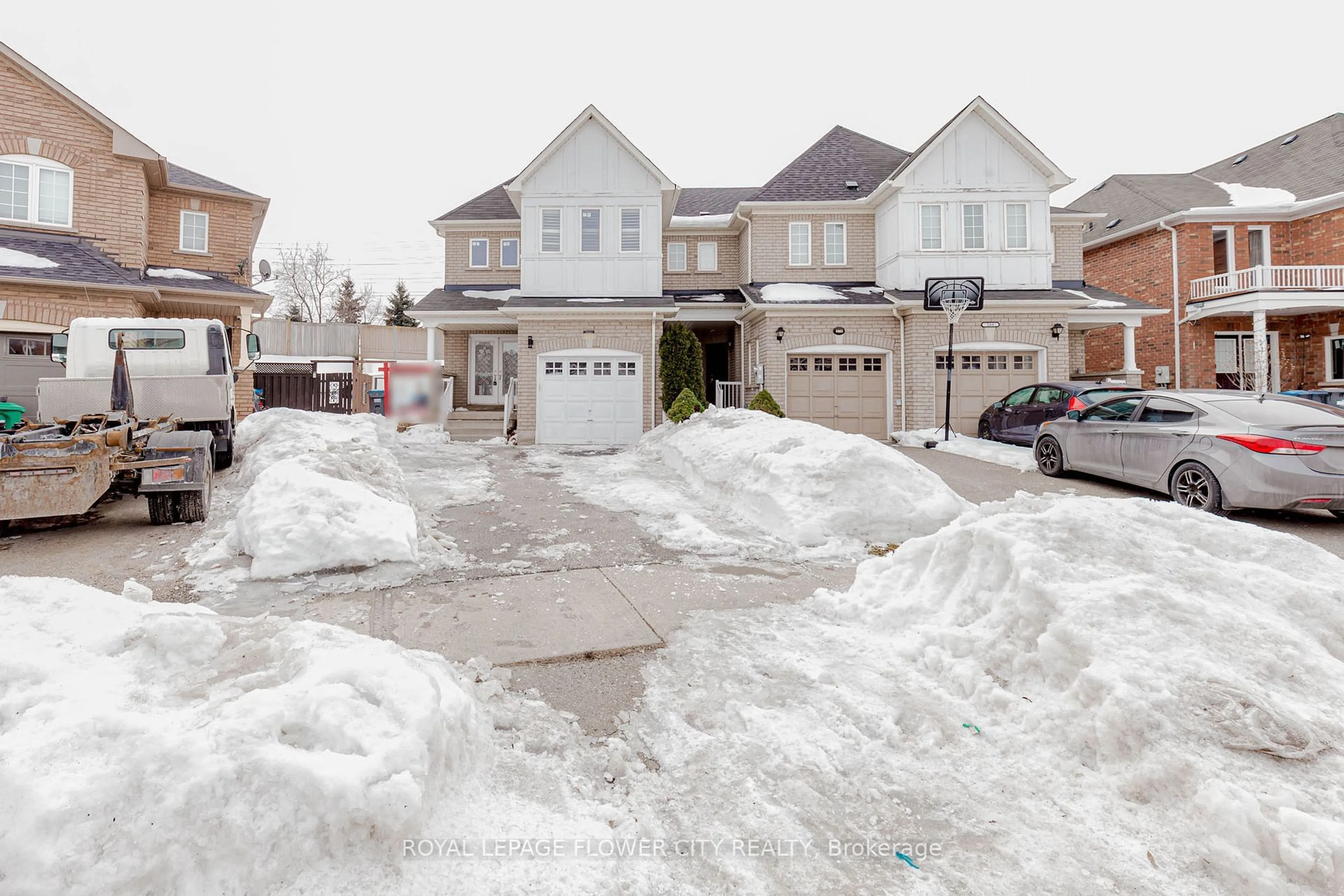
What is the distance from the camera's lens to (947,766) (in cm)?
256

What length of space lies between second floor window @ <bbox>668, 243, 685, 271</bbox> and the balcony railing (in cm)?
1640

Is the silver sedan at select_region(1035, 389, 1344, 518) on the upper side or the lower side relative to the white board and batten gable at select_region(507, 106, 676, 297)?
lower

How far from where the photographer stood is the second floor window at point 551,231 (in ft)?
54.0

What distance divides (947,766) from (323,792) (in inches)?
90.9

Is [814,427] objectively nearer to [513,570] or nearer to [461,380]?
[513,570]

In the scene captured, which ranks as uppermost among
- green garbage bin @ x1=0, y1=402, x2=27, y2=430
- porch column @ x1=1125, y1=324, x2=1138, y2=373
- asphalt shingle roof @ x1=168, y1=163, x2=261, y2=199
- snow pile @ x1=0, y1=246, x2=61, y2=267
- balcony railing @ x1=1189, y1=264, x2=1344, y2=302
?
asphalt shingle roof @ x1=168, y1=163, x2=261, y2=199

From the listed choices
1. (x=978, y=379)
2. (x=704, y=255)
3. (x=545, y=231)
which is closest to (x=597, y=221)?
(x=545, y=231)

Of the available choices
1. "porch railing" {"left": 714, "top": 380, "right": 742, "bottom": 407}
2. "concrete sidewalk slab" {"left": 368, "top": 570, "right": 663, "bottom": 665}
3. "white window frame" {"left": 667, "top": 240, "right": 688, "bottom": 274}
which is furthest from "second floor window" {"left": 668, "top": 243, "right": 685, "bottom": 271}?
"concrete sidewalk slab" {"left": 368, "top": 570, "right": 663, "bottom": 665}

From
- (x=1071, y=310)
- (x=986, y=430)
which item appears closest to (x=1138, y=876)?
(x=986, y=430)

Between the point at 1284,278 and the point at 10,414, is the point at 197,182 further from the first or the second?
the point at 1284,278

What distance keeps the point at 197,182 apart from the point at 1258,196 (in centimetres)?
3244

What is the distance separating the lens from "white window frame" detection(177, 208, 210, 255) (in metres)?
16.4

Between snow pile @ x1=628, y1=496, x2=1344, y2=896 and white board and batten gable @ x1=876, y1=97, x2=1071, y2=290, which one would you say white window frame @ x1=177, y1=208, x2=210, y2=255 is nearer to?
white board and batten gable @ x1=876, y1=97, x2=1071, y2=290

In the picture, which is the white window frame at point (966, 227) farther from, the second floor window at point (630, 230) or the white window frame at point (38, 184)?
the white window frame at point (38, 184)
